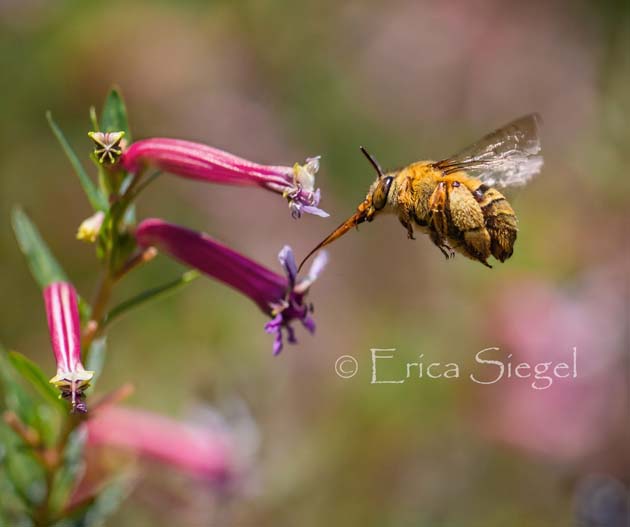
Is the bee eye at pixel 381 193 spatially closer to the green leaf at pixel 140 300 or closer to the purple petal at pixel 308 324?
the purple petal at pixel 308 324

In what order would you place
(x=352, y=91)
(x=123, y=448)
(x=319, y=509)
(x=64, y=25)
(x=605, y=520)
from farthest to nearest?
(x=352, y=91)
(x=64, y=25)
(x=319, y=509)
(x=605, y=520)
(x=123, y=448)

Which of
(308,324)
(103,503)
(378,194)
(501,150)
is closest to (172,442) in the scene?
(103,503)

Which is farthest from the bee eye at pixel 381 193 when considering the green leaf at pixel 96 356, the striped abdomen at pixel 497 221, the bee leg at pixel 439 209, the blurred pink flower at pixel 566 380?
the blurred pink flower at pixel 566 380

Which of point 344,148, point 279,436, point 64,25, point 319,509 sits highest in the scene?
point 64,25

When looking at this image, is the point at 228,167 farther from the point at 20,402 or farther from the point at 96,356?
the point at 20,402

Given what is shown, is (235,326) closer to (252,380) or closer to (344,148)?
(252,380)

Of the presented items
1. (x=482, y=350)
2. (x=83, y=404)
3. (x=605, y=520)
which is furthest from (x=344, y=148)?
(x=83, y=404)

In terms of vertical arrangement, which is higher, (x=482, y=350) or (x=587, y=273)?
(x=587, y=273)
